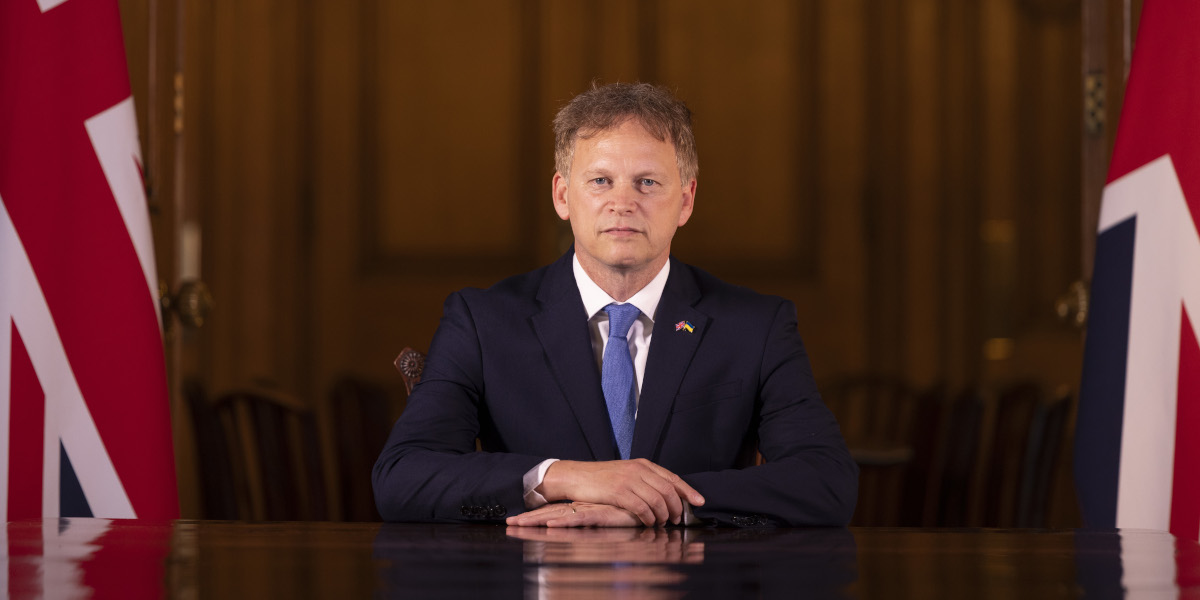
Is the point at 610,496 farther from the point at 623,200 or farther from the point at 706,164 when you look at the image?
the point at 706,164

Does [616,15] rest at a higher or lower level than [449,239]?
higher

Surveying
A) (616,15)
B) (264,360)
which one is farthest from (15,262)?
(616,15)

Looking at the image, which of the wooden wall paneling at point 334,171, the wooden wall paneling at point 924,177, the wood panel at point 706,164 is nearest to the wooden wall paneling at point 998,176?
the wood panel at point 706,164

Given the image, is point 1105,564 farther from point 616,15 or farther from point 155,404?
point 616,15

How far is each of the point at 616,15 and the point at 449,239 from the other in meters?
1.07

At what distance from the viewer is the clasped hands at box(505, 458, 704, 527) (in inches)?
59.0

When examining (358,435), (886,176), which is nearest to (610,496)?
(358,435)

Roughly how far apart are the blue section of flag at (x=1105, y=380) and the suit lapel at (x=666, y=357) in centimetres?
102

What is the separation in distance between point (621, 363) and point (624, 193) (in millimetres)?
279

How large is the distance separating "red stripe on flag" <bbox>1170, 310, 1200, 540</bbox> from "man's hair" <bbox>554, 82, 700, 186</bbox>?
1154 mm

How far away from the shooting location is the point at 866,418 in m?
4.47

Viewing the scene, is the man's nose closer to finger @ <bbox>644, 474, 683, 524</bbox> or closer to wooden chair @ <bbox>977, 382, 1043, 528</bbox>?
finger @ <bbox>644, 474, 683, 524</bbox>

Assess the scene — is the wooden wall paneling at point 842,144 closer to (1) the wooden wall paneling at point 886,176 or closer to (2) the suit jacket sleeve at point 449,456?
(1) the wooden wall paneling at point 886,176

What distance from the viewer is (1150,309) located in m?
2.37
